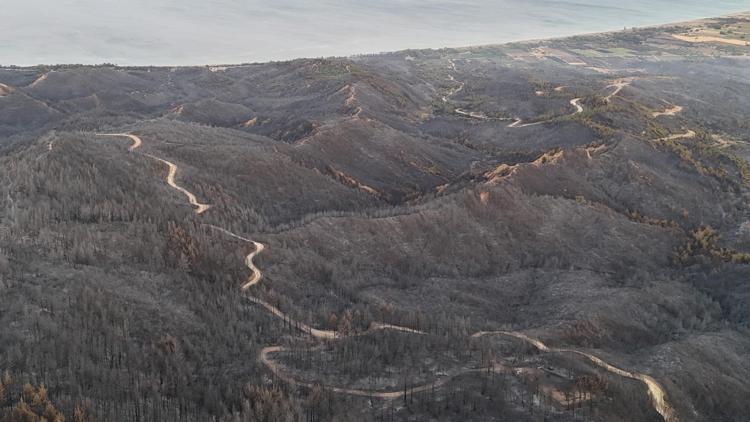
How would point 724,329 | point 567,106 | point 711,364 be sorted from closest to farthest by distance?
point 711,364 < point 724,329 < point 567,106

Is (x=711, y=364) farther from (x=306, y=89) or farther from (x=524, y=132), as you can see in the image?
(x=306, y=89)

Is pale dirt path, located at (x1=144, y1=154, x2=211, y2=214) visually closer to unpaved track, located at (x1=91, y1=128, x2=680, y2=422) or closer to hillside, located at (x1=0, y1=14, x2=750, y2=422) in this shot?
hillside, located at (x1=0, y1=14, x2=750, y2=422)

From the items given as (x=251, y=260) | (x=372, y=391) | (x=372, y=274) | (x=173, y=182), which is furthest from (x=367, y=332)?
(x=173, y=182)

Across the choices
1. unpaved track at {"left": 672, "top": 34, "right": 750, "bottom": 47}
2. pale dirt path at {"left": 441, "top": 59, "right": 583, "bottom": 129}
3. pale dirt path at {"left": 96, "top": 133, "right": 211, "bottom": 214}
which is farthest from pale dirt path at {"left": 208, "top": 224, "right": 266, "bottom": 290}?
unpaved track at {"left": 672, "top": 34, "right": 750, "bottom": 47}

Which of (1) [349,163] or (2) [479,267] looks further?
(1) [349,163]

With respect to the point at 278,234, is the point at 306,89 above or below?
above

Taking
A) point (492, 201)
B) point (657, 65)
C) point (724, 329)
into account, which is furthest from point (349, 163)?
point (657, 65)

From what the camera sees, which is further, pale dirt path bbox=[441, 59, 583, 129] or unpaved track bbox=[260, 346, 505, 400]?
pale dirt path bbox=[441, 59, 583, 129]
